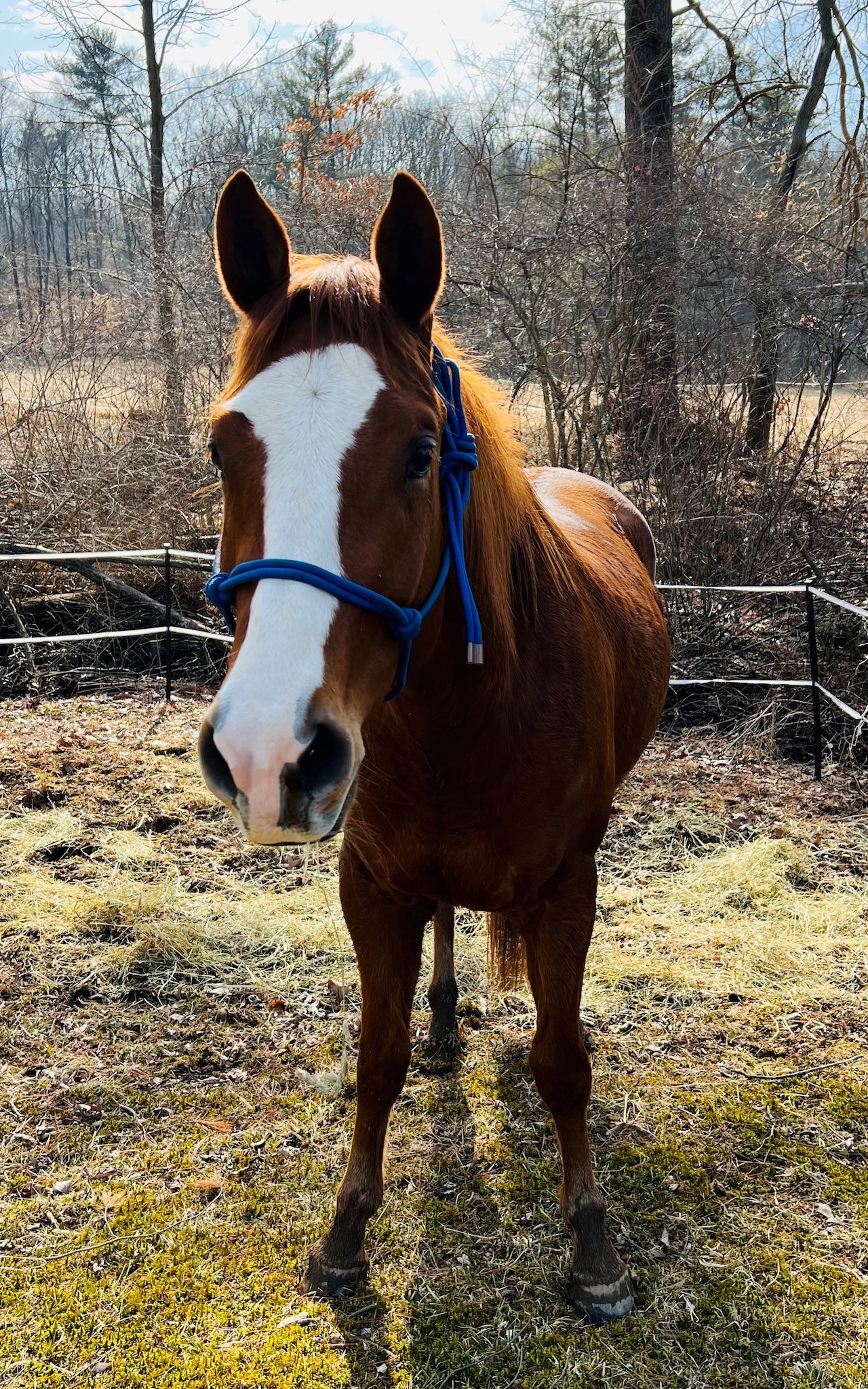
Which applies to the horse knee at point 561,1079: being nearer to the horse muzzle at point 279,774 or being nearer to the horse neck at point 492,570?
the horse neck at point 492,570

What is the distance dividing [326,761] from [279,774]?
102mm

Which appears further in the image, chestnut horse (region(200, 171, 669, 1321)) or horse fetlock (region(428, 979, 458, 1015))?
horse fetlock (region(428, 979, 458, 1015))

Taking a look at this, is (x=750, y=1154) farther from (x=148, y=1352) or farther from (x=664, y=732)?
(x=664, y=732)

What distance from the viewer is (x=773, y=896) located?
167 inches

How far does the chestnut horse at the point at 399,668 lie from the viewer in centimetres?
130

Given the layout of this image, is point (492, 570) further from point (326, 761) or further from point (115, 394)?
point (115, 394)

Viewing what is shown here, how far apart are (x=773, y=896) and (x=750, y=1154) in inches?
67.7

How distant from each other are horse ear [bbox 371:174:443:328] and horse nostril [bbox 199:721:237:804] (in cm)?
87

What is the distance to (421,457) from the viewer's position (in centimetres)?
151

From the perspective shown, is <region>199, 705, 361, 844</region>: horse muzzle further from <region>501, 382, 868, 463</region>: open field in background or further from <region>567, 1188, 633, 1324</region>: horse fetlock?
<region>501, 382, 868, 463</region>: open field in background

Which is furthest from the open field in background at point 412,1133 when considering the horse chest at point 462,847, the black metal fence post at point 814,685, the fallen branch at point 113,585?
the fallen branch at point 113,585

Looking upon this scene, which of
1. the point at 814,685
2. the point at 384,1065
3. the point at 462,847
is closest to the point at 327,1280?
the point at 384,1065

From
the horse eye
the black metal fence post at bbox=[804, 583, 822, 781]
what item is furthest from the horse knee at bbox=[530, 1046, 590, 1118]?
the black metal fence post at bbox=[804, 583, 822, 781]

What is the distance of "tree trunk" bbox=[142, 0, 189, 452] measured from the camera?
28.1 feet
